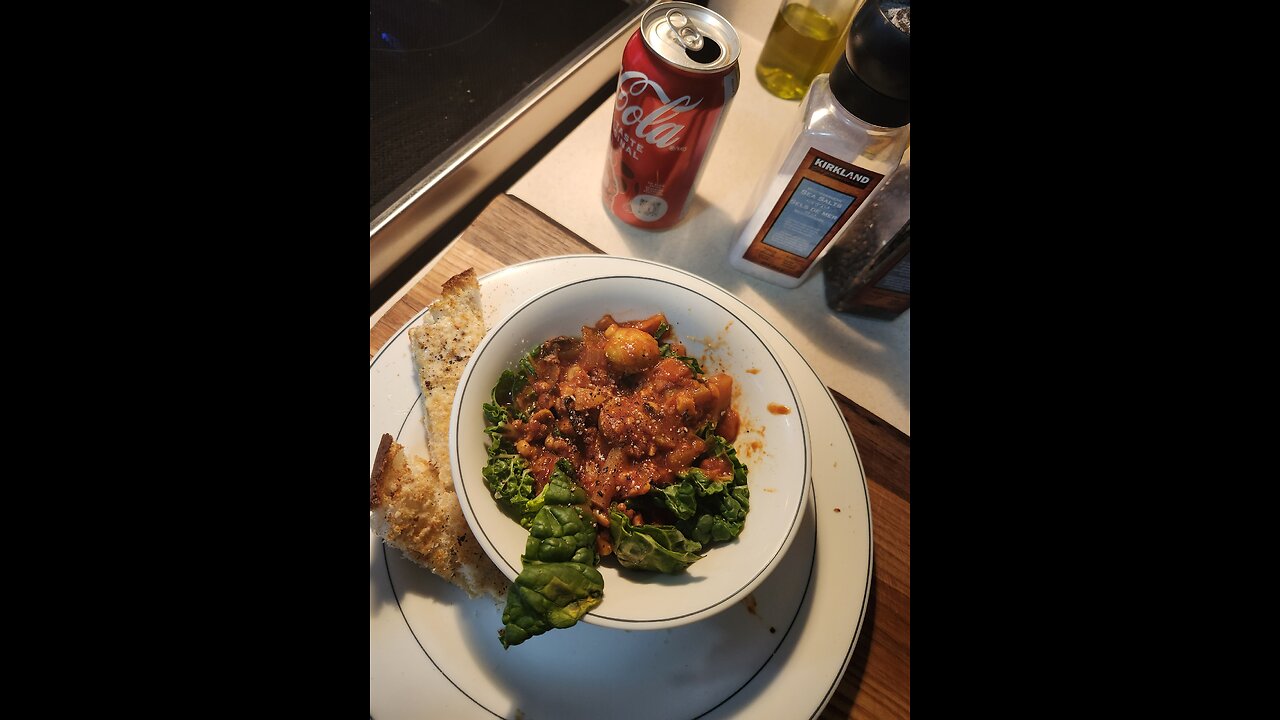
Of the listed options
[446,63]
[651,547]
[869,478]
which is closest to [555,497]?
[651,547]

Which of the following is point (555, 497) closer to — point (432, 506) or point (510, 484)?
point (510, 484)

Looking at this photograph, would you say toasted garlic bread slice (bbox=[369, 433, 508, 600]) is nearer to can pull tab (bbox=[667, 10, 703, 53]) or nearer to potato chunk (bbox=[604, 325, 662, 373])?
potato chunk (bbox=[604, 325, 662, 373])

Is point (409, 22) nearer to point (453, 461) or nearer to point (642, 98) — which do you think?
point (642, 98)

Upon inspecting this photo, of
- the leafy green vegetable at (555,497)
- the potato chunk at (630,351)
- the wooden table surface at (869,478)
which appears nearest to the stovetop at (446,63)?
the wooden table surface at (869,478)

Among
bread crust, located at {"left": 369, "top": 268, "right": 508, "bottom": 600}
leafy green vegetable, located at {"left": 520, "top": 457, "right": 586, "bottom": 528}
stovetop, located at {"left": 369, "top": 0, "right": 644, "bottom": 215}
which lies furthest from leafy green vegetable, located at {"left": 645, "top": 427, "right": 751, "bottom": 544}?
stovetop, located at {"left": 369, "top": 0, "right": 644, "bottom": 215}

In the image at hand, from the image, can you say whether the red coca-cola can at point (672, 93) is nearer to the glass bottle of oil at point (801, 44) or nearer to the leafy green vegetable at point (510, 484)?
the glass bottle of oil at point (801, 44)

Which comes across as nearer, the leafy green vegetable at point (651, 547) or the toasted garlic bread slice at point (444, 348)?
the leafy green vegetable at point (651, 547)
